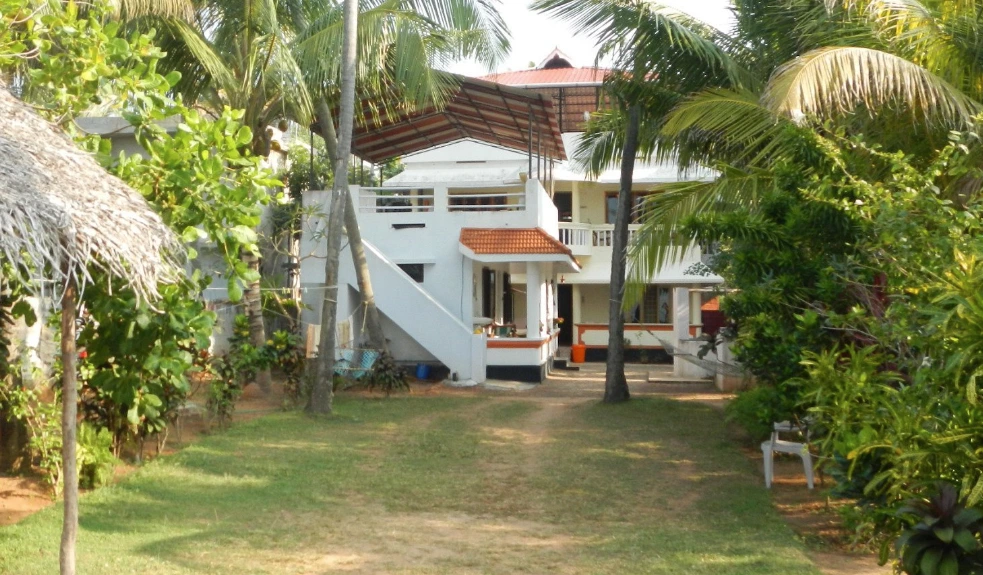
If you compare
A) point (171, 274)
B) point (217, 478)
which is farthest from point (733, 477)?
point (171, 274)

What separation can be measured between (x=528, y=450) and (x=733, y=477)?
270 centimetres

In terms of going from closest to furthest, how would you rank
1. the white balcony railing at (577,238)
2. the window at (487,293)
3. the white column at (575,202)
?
the window at (487,293) → the white balcony railing at (577,238) → the white column at (575,202)

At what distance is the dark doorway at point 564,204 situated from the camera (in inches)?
1183

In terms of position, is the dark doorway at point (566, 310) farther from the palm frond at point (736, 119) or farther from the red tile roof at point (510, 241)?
the palm frond at point (736, 119)

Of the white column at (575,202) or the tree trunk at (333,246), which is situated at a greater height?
the white column at (575,202)

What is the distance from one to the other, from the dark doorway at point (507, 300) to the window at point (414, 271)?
6.50m

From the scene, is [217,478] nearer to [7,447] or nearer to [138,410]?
[7,447]

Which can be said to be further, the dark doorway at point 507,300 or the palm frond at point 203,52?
the dark doorway at point 507,300

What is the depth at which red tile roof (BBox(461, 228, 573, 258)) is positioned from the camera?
64.1ft

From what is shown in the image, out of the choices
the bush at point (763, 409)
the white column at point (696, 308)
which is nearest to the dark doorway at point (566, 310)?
the white column at point (696, 308)

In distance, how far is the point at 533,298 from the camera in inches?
797

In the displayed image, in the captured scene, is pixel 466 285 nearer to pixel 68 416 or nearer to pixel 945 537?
pixel 68 416

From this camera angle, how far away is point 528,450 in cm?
1280

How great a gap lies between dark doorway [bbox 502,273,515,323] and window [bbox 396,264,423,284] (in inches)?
256
